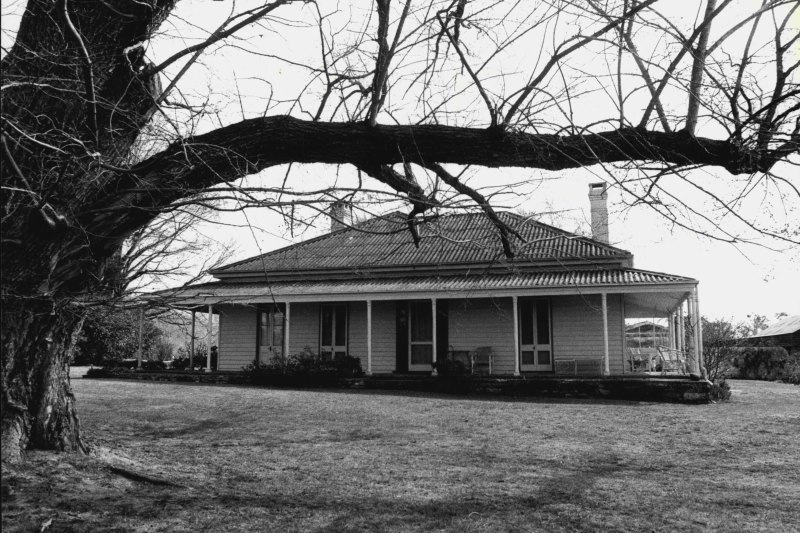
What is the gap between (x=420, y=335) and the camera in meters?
21.8

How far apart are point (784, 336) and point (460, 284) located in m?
35.3

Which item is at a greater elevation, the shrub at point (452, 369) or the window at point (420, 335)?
the window at point (420, 335)

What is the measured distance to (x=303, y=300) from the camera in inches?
843

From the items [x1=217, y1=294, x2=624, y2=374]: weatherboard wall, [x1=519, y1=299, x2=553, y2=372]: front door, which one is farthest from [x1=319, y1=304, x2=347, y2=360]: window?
[x1=519, y1=299, x2=553, y2=372]: front door

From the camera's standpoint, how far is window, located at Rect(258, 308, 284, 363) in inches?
912

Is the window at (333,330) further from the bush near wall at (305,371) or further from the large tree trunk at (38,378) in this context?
the large tree trunk at (38,378)

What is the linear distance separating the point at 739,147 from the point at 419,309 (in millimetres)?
16586

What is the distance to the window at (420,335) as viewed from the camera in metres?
21.5

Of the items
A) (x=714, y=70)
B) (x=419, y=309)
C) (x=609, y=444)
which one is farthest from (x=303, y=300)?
(x=714, y=70)

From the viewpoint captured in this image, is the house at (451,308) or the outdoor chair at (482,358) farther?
the outdoor chair at (482,358)

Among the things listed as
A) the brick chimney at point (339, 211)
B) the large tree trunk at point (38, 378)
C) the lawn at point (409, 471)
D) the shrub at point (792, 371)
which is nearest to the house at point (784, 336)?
the shrub at point (792, 371)

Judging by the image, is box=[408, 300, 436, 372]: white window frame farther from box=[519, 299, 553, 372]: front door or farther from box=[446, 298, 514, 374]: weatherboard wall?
box=[519, 299, 553, 372]: front door

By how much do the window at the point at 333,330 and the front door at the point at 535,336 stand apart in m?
5.95

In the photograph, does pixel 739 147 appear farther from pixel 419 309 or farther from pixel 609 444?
pixel 419 309
